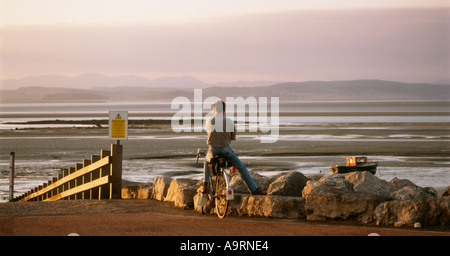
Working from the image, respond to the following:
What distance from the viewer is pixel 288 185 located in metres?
13.9

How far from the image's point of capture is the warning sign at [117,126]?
55.4 ft

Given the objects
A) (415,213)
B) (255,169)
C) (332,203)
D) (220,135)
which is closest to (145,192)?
(220,135)

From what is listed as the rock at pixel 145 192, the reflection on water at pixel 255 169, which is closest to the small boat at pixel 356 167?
the reflection on water at pixel 255 169

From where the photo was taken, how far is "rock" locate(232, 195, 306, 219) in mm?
12609

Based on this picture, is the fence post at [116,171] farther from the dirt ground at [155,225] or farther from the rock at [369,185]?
the rock at [369,185]

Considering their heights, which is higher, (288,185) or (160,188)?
(288,185)

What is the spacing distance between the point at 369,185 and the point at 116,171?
5.56 meters

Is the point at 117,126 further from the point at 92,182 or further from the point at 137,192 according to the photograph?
the point at 92,182

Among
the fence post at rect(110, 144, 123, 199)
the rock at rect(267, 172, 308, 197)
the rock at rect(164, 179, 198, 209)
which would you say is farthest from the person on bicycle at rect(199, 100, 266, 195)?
the fence post at rect(110, 144, 123, 199)

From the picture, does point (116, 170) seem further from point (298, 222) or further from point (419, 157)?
point (419, 157)

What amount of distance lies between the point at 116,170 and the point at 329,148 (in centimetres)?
2506

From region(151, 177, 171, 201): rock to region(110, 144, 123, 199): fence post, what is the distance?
84 cm
